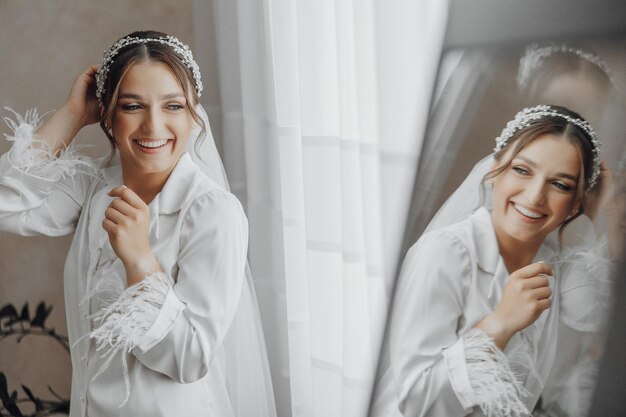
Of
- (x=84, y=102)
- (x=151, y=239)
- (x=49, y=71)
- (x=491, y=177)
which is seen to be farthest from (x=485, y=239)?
(x=49, y=71)

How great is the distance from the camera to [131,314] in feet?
4.22

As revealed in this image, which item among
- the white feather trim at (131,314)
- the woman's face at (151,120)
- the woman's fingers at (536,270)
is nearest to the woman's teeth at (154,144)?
the woman's face at (151,120)

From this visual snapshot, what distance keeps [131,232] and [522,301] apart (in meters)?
0.72

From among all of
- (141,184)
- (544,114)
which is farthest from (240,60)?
(544,114)

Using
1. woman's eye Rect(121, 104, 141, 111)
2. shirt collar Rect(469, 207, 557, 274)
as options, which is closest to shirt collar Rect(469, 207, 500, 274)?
shirt collar Rect(469, 207, 557, 274)

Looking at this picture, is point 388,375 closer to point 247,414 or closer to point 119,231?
point 247,414

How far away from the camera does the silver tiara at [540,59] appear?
1.10 meters

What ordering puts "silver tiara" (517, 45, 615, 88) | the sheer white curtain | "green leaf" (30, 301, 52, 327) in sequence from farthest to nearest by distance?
"green leaf" (30, 301, 52, 327) < the sheer white curtain < "silver tiara" (517, 45, 615, 88)

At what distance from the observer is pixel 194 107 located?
133 cm

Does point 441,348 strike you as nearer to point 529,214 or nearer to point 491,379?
point 491,379

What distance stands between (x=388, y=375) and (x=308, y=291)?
22 centimetres

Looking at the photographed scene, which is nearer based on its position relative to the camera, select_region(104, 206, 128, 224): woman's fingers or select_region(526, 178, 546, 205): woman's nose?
select_region(526, 178, 546, 205): woman's nose

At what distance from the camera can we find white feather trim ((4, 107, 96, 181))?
1.38m

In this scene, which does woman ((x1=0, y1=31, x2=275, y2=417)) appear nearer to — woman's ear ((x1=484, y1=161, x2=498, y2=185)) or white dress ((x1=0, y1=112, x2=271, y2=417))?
white dress ((x1=0, y1=112, x2=271, y2=417))
